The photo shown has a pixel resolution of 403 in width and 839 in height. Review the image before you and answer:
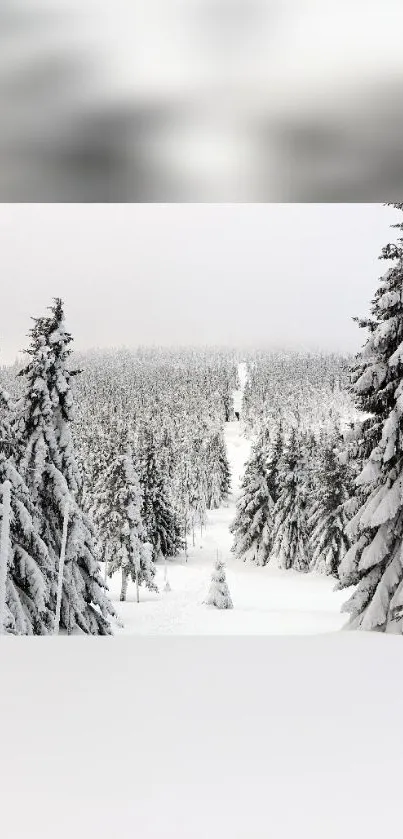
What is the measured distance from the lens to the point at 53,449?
218 inches

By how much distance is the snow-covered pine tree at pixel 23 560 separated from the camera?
16.0 feet

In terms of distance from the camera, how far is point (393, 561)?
3221 millimetres

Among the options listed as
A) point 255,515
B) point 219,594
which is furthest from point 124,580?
point 255,515

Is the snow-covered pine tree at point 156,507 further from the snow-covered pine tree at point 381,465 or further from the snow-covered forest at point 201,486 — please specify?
the snow-covered pine tree at point 381,465

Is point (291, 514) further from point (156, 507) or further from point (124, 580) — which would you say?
point (124, 580)

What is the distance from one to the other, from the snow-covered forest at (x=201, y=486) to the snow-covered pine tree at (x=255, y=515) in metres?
0.05

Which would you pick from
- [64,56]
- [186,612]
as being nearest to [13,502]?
[64,56]

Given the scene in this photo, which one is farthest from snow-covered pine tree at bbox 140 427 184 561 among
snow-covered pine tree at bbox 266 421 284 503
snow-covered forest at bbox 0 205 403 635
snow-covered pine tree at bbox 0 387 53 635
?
snow-covered pine tree at bbox 0 387 53 635

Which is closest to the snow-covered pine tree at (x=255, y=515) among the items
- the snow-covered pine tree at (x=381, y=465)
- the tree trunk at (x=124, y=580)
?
the tree trunk at (x=124, y=580)

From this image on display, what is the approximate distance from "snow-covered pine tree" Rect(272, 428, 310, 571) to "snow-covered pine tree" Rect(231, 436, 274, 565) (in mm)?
274

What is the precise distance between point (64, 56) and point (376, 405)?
3.11 m

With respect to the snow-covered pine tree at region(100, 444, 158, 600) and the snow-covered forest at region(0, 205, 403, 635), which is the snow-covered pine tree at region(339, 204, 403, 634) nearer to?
the snow-covered forest at region(0, 205, 403, 635)

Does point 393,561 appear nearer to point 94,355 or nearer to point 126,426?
point 94,355

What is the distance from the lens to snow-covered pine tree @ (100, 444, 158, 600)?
10.9 m
